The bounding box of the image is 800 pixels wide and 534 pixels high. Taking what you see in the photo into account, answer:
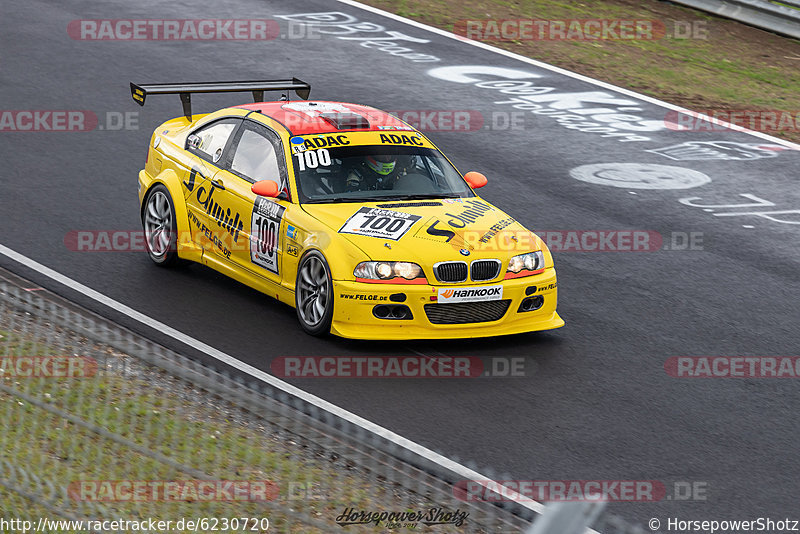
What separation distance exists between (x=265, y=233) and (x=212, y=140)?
1419 mm

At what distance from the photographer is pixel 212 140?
1107 centimetres

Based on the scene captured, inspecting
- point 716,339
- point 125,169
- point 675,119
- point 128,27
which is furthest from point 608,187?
point 128,27

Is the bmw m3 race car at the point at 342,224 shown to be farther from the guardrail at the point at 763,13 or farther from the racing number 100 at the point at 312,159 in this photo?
the guardrail at the point at 763,13

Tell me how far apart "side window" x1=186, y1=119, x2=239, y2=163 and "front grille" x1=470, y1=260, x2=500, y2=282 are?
2.83 metres

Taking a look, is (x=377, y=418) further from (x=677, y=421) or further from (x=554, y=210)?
(x=554, y=210)

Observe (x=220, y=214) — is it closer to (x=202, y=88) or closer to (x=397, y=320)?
(x=202, y=88)

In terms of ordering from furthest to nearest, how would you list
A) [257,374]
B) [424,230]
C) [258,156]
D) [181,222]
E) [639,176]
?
[639,176] < [181,222] < [258,156] < [424,230] < [257,374]

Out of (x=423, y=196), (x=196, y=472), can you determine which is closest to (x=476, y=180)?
(x=423, y=196)

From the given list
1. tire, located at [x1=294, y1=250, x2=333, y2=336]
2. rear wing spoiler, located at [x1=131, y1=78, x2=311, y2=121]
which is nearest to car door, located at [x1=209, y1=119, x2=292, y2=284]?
tire, located at [x1=294, y1=250, x2=333, y2=336]

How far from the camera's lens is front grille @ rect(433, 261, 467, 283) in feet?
30.5

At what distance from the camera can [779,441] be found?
8102mm

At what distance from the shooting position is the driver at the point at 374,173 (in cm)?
1017

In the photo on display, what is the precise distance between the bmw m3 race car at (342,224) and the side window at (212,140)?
0.01 meters

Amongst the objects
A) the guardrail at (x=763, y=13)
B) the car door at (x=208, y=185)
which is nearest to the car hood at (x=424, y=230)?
the car door at (x=208, y=185)
